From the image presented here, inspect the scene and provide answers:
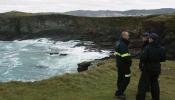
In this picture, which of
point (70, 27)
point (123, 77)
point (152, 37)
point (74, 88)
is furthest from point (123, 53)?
point (70, 27)

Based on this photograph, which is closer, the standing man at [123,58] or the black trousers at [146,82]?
the black trousers at [146,82]

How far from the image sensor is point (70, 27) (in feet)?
333

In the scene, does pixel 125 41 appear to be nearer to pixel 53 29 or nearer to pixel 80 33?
pixel 80 33

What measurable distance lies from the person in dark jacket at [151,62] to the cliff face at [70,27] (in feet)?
194

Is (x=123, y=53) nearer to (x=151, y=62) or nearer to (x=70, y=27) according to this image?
(x=151, y=62)

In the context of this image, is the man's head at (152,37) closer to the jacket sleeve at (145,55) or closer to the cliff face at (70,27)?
the jacket sleeve at (145,55)

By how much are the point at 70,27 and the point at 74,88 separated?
85137 millimetres

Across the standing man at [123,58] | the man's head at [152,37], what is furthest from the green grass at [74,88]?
the man's head at [152,37]

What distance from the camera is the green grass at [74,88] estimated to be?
15.4m

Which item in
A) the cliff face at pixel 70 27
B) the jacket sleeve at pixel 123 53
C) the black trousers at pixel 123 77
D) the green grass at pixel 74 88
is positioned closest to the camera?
the jacket sleeve at pixel 123 53

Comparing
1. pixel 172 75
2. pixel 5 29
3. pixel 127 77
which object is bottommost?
pixel 5 29

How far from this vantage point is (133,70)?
77.2ft

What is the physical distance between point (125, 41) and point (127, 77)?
53.4 inches

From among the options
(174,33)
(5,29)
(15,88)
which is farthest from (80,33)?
(15,88)
